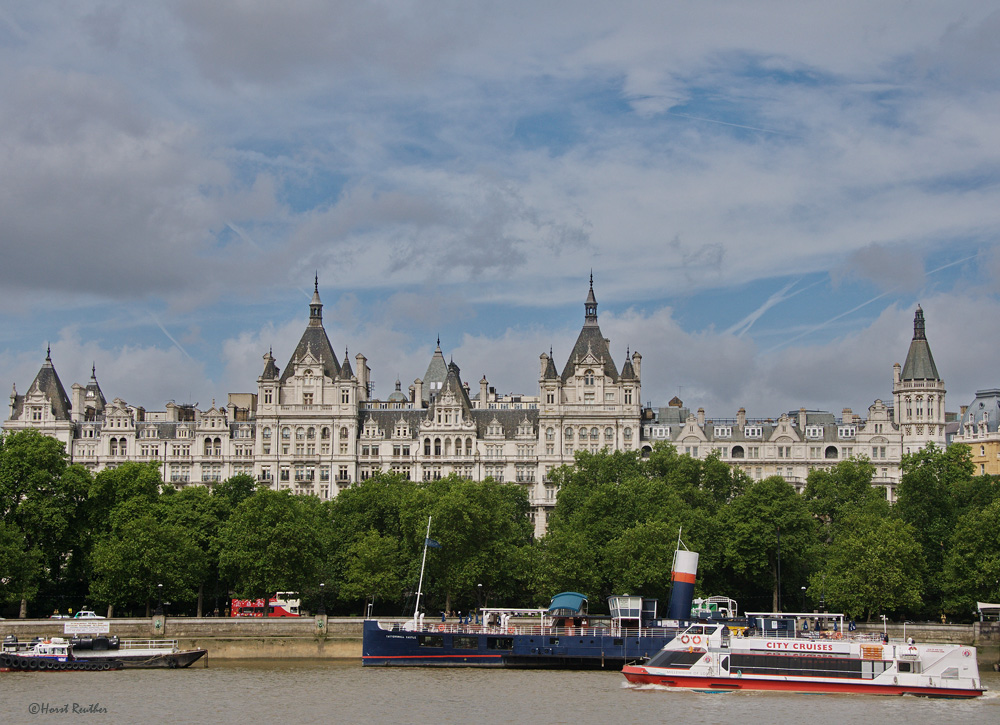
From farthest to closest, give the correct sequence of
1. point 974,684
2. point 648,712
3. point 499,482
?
point 499,482
point 974,684
point 648,712

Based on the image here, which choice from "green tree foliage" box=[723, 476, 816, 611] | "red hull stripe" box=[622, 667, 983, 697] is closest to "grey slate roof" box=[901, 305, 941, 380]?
"green tree foliage" box=[723, 476, 816, 611]

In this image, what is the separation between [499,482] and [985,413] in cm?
4959

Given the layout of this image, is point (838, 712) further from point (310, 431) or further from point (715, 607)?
point (310, 431)

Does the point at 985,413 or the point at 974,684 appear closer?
the point at 974,684

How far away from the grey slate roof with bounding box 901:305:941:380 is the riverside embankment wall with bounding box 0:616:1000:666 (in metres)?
51.5

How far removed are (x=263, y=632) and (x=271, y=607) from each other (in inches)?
563

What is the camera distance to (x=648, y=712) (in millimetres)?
70375

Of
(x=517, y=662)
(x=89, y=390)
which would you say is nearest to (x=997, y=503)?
Result: (x=517, y=662)

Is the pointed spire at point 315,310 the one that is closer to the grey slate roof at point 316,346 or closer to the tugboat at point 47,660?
the grey slate roof at point 316,346

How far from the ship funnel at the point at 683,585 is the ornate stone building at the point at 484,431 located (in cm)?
5194

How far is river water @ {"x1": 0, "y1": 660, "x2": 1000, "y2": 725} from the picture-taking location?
225 feet

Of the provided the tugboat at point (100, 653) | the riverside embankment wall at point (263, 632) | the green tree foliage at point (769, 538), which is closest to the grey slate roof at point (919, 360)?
the green tree foliage at point (769, 538)

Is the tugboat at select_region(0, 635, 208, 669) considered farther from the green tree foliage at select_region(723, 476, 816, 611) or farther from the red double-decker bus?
the green tree foliage at select_region(723, 476, 816, 611)

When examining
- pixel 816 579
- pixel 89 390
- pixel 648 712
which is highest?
pixel 89 390
